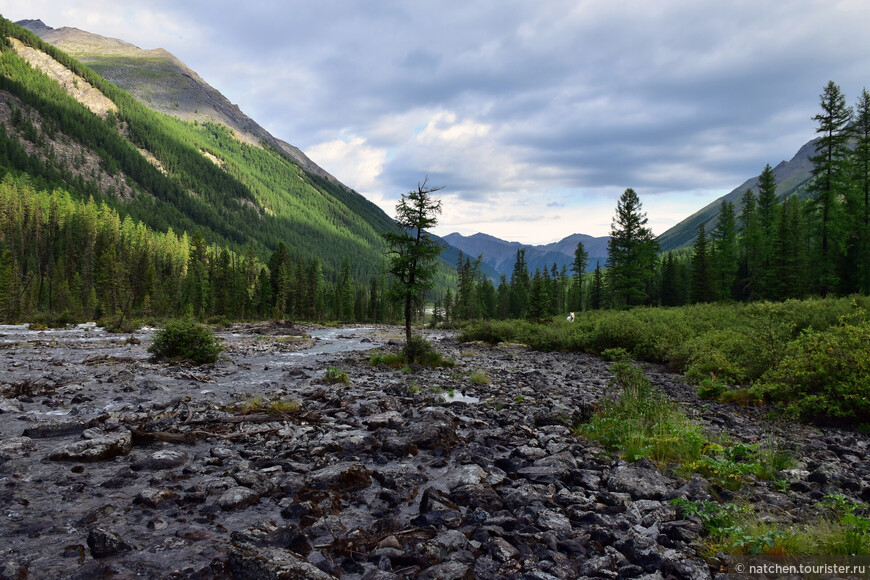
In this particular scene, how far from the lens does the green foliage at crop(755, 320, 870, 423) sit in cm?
947

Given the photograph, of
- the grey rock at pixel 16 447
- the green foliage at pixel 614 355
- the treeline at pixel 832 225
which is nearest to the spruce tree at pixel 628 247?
the treeline at pixel 832 225

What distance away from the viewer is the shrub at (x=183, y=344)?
20.8 metres

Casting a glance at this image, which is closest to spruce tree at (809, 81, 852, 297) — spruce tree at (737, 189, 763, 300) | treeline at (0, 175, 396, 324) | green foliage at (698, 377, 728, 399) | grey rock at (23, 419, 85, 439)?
spruce tree at (737, 189, 763, 300)

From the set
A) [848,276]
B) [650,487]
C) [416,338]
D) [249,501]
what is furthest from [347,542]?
[848,276]

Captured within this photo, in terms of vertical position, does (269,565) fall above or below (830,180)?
below

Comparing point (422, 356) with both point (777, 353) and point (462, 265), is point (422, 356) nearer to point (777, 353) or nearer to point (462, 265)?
point (777, 353)

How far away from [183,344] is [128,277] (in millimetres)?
74334

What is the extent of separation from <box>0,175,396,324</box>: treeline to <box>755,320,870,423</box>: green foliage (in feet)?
253

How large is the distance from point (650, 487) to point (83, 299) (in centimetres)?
10829

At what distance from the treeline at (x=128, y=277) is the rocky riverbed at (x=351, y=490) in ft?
232

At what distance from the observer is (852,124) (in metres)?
39.1

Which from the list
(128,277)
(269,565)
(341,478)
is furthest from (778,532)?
(128,277)

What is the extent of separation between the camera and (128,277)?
78375 millimetres

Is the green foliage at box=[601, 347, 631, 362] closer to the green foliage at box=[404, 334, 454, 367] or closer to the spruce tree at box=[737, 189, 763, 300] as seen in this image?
the green foliage at box=[404, 334, 454, 367]
